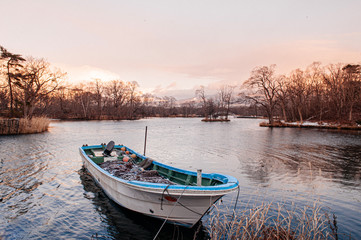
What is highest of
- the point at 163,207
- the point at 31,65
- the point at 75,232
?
the point at 31,65

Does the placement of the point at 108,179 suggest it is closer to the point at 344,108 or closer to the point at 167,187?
the point at 167,187

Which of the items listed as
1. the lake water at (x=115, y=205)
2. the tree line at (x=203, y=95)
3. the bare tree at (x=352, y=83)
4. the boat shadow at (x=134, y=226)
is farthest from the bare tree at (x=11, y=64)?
the bare tree at (x=352, y=83)

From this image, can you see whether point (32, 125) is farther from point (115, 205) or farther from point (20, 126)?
point (115, 205)

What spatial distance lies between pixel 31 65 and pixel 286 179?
4092 cm

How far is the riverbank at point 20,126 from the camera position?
25156 mm

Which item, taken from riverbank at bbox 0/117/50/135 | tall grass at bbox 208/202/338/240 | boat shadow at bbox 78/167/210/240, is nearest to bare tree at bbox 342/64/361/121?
tall grass at bbox 208/202/338/240

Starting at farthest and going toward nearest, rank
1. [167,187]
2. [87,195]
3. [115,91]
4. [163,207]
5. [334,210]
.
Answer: [115,91]
[87,195]
[334,210]
[163,207]
[167,187]

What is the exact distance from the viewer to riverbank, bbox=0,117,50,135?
2516cm

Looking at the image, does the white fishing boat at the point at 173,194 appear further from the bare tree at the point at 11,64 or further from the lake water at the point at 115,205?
the bare tree at the point at 11,64

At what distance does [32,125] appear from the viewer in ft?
91.6

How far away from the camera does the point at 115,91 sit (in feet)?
285

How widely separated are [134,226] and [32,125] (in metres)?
27.8

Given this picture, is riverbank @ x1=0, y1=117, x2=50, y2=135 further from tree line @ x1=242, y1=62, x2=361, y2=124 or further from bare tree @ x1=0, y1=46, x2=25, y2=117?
tree line @ x1=242, y1=62, x2=361, y2=124

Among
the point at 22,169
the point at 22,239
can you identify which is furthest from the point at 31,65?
the point at 22,239
